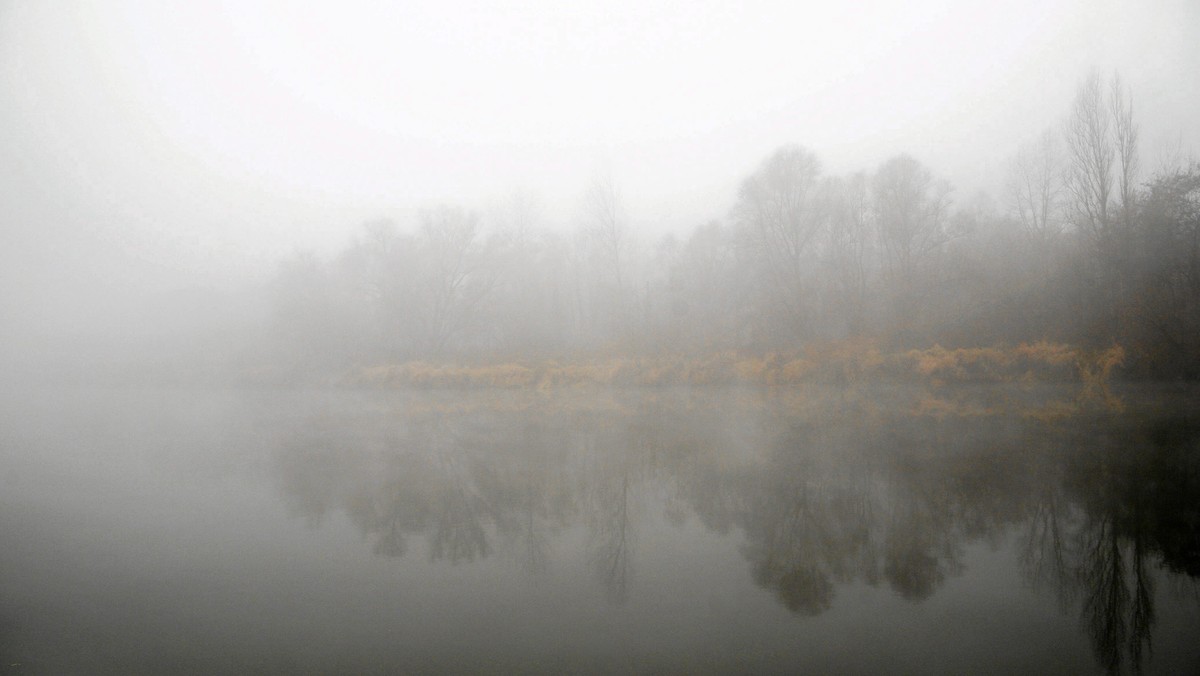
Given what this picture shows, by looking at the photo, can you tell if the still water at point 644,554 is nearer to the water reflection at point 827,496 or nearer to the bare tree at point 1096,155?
the water reflection at point 827,496

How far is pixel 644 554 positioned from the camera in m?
6.44

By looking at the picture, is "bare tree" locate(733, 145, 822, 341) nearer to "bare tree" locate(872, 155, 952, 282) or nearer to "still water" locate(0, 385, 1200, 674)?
"bare tree" locate(872, 155, 952, 282)

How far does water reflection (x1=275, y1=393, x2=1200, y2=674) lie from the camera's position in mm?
5383

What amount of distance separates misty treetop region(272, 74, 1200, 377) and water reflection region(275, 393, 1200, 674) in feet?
34.0

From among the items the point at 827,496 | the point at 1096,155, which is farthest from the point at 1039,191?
the point at 827,496

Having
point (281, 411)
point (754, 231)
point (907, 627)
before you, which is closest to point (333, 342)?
point (281, 411)

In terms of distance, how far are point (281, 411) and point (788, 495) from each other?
2379 centimetres

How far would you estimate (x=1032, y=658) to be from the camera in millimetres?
3965

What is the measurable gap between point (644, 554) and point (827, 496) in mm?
3301

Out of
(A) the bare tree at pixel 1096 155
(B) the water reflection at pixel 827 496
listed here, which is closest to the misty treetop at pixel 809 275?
(A) the bare tree at pixel 1096 155

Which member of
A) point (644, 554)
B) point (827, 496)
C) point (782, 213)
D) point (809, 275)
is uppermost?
point (782, 213)

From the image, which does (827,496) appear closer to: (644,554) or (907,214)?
(644,554)

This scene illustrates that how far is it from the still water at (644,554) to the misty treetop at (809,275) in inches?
379

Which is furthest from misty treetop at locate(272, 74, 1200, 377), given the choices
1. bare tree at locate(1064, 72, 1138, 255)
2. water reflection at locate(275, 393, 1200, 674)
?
water reflection at locate(275, 393, 1200, 674)
